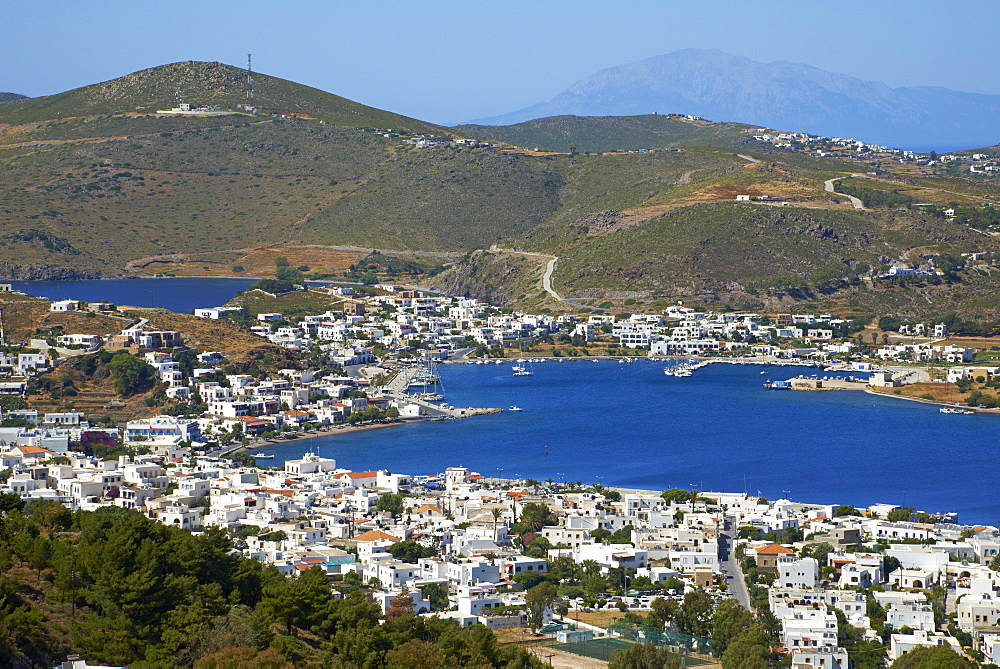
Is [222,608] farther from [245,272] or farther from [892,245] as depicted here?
[245,272]

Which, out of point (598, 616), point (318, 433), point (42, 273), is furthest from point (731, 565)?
point (42, 273)

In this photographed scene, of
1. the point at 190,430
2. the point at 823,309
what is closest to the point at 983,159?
the point at 823,309

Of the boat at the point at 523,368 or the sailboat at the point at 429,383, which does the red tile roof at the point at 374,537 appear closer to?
the sailboat at the point at 429,383

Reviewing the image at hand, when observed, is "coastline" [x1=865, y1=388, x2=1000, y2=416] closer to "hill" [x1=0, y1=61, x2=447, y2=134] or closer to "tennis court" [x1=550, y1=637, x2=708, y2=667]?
"tennis court" [x1=550, y1=637, x2=708, y2=667]

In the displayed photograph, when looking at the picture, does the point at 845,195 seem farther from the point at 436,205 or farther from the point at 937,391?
the point at 937,391

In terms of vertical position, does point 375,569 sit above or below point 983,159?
below

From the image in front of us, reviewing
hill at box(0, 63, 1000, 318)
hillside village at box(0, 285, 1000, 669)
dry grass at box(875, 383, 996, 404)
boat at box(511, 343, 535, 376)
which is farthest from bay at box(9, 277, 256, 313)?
dry grass at box(875, 383, 996, 404)

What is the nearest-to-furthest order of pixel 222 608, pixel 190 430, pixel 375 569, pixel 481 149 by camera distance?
1. pixel 222 608
2. pixel 375 569
3. pixel 190 430
4. pixel 481 149
